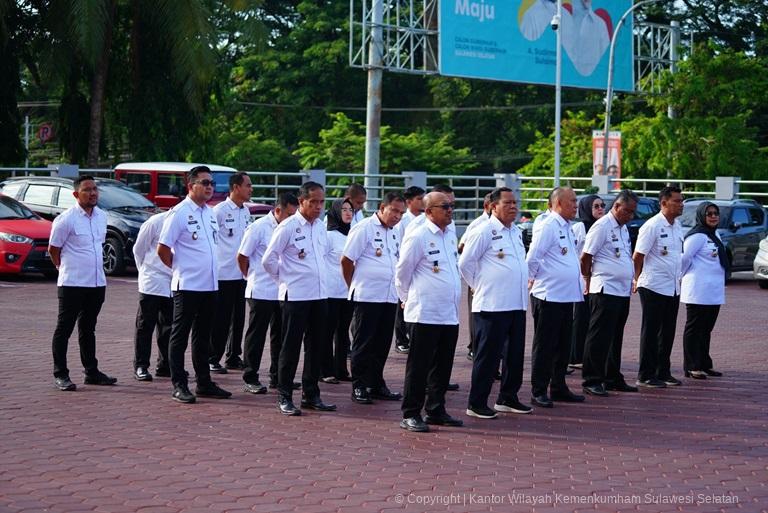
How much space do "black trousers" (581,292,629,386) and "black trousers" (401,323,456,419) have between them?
226cm

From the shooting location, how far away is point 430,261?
10.2m

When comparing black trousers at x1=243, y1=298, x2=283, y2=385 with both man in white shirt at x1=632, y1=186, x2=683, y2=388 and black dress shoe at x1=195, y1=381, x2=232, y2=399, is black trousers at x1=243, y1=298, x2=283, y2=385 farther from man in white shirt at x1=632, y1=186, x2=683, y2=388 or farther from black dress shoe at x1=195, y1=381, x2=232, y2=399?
man in white shirt at x1=632, y1=186, x2=683, y2=388

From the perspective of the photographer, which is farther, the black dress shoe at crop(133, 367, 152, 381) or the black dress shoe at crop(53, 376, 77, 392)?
the black dress shoe at crop(133, 367, 152, 381)

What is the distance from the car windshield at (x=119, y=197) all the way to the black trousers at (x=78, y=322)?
1264 cm

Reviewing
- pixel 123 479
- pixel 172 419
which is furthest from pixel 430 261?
pixel 123 479

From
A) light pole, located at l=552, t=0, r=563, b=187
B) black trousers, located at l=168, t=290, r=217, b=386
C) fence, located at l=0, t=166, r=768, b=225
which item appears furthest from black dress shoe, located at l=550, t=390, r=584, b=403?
light pole, located at l=552, t=0, r=563, b=187

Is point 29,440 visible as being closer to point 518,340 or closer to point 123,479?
point 123,479

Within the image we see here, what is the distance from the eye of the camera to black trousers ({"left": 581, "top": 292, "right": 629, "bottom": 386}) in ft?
39.4

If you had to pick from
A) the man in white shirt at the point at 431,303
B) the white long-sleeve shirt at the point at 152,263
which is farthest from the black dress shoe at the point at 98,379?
the man in white shirt at the point at 431,303

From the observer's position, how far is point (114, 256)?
24.2 metres

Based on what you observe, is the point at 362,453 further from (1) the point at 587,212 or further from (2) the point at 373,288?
(1) the point at 587,212

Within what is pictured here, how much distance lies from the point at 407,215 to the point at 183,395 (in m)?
3.99

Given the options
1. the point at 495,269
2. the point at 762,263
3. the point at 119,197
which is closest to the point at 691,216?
the point at 762,263

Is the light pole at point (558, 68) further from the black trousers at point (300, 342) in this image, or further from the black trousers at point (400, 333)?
the black trousers at point (300, 342)
